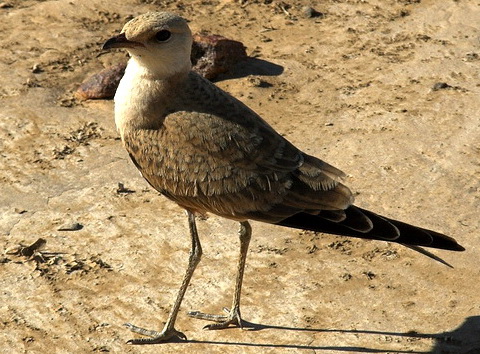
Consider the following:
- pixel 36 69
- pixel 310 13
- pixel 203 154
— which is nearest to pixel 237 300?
pixel 203 154

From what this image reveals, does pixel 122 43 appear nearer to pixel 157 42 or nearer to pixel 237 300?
pixel 157 42

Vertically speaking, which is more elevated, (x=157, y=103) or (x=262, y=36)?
(x=157, y=103)

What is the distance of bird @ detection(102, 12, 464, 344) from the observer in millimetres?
6062

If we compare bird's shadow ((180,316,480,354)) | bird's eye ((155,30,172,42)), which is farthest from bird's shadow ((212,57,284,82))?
bird's shadow ((180,316,480,354))

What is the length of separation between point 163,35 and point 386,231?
1.99 meters

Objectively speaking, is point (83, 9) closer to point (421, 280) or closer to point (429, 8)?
point (429, 8)

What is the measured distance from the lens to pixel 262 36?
10695 mm

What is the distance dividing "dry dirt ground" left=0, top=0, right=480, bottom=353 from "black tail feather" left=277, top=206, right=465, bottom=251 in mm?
873

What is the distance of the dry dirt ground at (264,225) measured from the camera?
6.49m

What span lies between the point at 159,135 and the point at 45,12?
5367mm

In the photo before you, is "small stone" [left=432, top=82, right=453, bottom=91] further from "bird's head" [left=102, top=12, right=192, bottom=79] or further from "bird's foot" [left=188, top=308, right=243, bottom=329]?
"bird's foot" [left=188, top=308, right=243, bottom=329]

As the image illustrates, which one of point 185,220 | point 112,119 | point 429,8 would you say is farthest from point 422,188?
point 429,8

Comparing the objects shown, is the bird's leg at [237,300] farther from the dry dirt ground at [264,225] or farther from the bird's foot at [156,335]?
the bird's foot at [156,335]

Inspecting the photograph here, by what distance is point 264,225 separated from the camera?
24.8 ft
